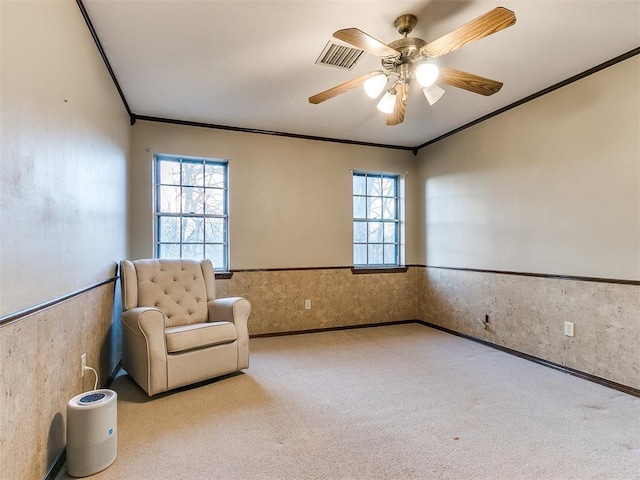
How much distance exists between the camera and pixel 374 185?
487cm

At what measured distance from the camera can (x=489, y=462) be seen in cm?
172

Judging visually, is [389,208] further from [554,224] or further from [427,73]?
[427,73]

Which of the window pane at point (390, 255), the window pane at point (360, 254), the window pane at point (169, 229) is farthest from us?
the window pane at point (390, 255)

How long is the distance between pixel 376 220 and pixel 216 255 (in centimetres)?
220

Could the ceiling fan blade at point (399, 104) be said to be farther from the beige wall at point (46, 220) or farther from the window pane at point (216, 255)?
the window pane at point (216, 255)

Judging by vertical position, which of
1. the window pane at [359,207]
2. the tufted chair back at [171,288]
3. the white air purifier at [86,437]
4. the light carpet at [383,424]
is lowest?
the light carpet at [383,424]

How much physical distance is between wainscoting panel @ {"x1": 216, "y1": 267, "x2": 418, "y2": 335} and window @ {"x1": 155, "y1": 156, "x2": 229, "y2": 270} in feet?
1.54

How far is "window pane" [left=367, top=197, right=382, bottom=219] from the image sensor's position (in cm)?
481

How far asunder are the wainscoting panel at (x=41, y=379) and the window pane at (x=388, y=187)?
3779 millimetres

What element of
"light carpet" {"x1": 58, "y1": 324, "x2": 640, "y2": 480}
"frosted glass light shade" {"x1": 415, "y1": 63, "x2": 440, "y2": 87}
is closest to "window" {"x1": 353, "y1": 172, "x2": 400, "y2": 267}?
"light carpet" {"x1": 58, "y1": 324, "x2": 640, "y2": 480}

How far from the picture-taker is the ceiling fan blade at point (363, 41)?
5.62ft

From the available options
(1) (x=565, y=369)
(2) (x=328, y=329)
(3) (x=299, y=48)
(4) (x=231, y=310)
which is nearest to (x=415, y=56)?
(3) (x=299, y=48)

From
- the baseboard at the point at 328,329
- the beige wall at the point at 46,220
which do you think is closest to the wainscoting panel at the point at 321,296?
the baseboard at the point at 328,329

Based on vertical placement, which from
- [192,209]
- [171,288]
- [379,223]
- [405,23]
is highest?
[405,23]
